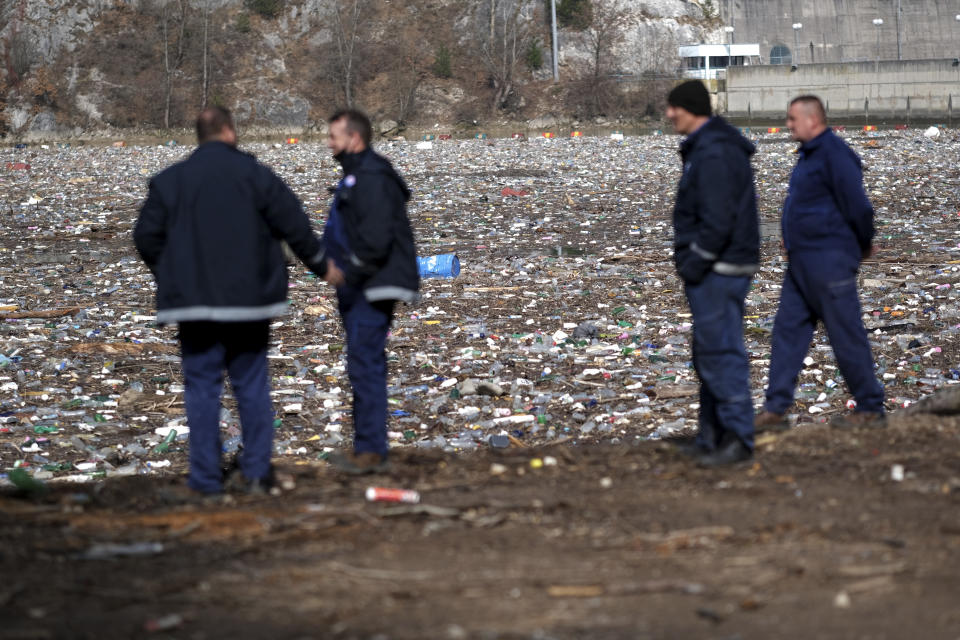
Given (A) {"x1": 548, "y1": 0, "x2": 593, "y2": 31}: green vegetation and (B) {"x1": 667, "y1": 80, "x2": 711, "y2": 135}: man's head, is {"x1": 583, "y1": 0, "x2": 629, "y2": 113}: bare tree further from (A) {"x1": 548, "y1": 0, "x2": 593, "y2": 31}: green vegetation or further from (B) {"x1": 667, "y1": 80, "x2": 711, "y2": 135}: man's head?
(B) {"x1": 667, "y1": 80, "x2": 711, "y2": 135}: man's head

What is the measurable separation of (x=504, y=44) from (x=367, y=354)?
211 feet

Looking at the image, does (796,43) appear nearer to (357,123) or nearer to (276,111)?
(276,111)

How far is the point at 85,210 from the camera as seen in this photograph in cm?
1992

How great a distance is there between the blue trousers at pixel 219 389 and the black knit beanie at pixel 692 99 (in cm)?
203

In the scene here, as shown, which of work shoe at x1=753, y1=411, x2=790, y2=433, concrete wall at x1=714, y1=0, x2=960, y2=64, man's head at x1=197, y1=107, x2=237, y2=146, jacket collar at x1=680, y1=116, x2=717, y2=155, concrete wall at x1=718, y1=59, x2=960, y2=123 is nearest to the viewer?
man's head at x1=197, y1=107, x2=237, y2=146

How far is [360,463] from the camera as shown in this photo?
17.0 ft

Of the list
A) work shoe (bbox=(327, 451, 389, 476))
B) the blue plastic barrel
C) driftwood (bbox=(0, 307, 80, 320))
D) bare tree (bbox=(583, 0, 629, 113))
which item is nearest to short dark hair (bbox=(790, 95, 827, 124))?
work shoe (bbox=(327, 451, 389, 476))

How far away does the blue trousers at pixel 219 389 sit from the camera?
189 inches

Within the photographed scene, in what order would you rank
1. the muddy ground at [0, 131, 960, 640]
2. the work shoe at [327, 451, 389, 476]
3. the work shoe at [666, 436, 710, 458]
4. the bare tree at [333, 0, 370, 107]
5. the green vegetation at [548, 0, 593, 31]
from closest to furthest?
1. the muddy ground at [0, 131, 960, 640]
2. the work shoe at [327, 451, 389, 476]
3. the work shoe at [666, 436, 710, 458]
4. the bare tree at [333, 0, 370, 107]
5. the green vegetation at [548, 0, 593, 31]

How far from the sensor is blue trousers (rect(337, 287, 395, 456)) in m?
5.09

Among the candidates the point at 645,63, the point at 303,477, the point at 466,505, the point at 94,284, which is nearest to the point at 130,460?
the point at 303,477

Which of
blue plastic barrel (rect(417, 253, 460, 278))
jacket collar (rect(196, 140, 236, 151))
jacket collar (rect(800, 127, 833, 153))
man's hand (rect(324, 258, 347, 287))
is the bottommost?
blue plastic barrel (rect(417, 253, 460, 278))

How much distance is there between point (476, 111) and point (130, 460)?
57.8 m

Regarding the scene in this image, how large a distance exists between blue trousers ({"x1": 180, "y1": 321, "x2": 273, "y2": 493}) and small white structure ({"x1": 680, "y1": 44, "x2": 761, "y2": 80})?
213 ft
